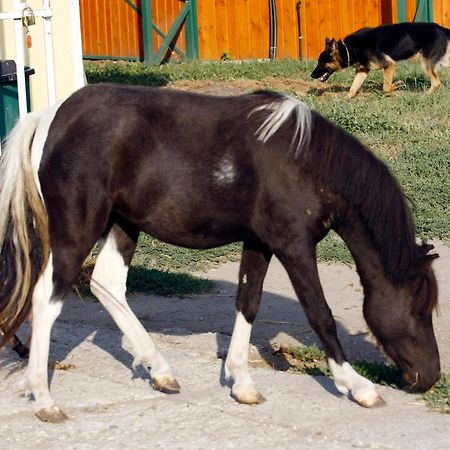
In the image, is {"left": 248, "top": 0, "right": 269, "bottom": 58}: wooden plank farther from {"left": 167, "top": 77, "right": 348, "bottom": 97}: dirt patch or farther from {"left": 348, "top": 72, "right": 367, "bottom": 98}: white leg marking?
{"left": 348, "top": 72, "right": 367, "bottom": 98}: white leg marking

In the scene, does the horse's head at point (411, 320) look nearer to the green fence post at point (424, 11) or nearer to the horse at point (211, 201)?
the horse at point (211, 201)

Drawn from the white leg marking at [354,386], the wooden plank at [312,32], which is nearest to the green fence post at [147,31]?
the wooden plank at [312,32]

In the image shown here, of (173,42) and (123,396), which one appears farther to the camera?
(173,42)

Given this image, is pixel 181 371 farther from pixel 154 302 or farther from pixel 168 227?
pixel 154 302

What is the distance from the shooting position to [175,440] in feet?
15.8

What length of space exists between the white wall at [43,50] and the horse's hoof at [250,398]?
5.24 meters

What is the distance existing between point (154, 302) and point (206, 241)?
102 inches

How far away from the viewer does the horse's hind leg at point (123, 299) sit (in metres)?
5.50

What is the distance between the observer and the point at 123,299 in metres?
5.65

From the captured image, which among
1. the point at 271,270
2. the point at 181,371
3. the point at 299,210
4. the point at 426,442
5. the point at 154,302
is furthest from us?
the point at 271,270

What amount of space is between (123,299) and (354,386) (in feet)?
4.30

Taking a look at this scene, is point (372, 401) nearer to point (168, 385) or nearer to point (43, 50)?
point (168, 385)

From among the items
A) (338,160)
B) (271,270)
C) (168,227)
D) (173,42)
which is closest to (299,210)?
(338,160)

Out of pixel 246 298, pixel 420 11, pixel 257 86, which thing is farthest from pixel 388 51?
pixel 246 298
